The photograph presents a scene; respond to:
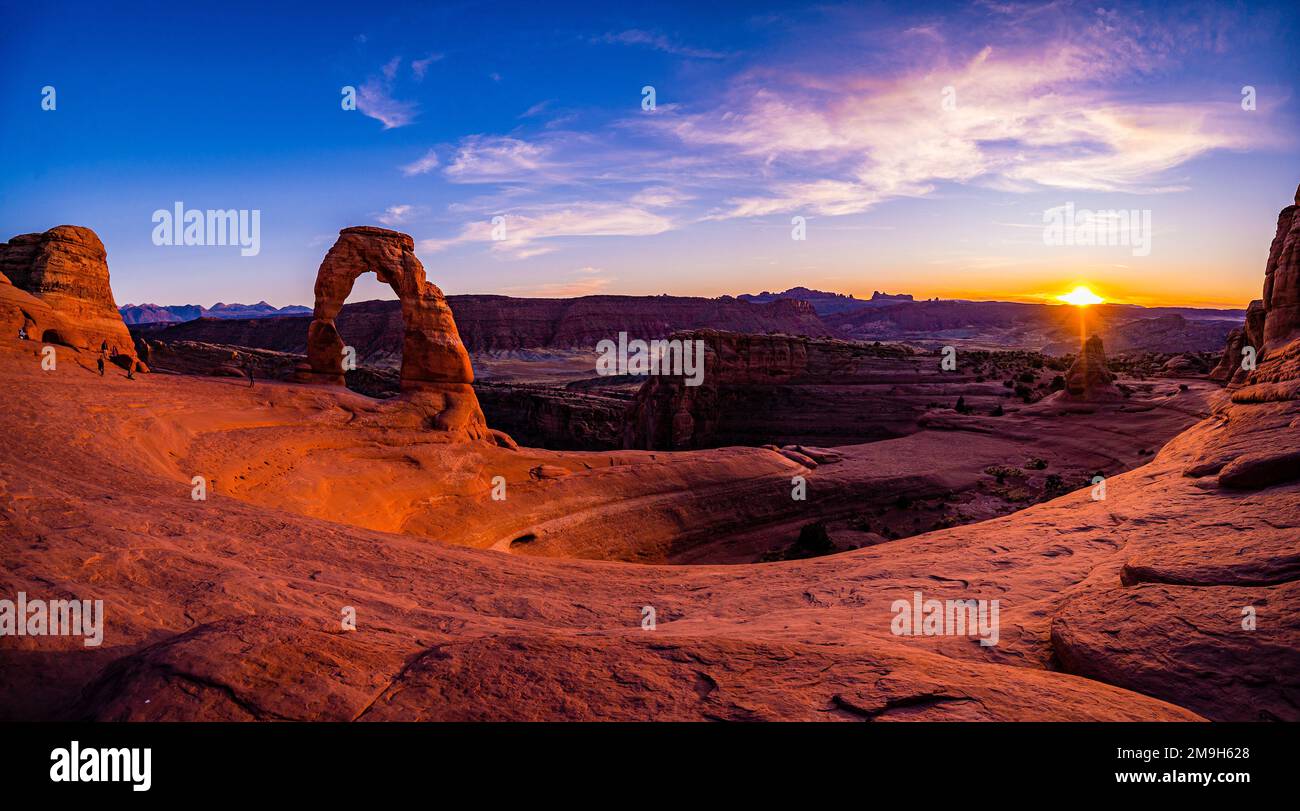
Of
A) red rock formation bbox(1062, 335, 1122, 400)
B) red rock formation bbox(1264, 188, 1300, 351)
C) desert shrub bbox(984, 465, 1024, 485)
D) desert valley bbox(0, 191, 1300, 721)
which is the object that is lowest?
desert shrub bbox(984, 465, 1024, 485)

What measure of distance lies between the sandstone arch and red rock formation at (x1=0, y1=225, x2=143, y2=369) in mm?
5067

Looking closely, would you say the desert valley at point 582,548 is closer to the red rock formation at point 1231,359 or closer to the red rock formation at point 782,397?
the red rock formation at point 1231,359

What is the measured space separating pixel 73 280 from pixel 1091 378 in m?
40.0

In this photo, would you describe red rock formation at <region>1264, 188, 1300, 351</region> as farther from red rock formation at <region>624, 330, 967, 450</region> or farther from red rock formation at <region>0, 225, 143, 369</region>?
red rock formation at <region>0, 225, 143, 369</region>

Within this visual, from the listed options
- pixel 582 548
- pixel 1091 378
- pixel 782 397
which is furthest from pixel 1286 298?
pixel 782 397

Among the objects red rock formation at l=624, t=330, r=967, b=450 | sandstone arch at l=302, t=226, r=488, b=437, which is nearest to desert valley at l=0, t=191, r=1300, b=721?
sandstone arch at l=302, t=226, r=488, b=437

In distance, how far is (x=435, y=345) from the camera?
20797mm

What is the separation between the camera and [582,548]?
57.4ft

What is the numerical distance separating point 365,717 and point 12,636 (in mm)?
2874

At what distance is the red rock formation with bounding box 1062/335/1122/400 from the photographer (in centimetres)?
2938

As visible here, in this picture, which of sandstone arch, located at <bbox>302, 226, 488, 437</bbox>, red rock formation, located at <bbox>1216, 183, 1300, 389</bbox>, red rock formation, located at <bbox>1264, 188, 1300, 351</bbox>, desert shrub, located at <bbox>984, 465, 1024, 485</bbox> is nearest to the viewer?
red rock formation, located at <bbox>1216, 183, 1300, 389</bbox>
